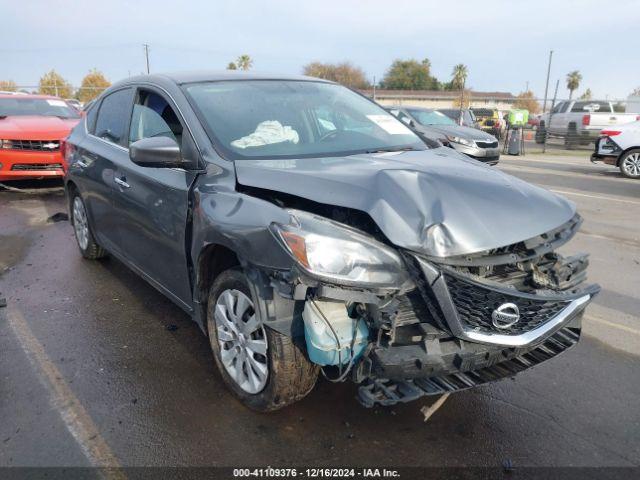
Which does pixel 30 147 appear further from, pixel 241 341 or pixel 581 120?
pixel 581 120

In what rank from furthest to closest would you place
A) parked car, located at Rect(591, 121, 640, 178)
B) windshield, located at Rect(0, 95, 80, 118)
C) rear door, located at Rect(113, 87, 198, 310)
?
1. parked car, located at Rect(591, 121, 640, 178)
2. windshield, located at Rect(0, 95, 80, 118)
3. rear door, located at Rect(113, 87, 198, 310)

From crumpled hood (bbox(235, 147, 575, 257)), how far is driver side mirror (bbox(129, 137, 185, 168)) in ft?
1.36

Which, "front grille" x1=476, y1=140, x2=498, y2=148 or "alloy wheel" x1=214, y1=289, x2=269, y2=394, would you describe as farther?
"front grille" x1=476, y1=140, x2=498, y2=148

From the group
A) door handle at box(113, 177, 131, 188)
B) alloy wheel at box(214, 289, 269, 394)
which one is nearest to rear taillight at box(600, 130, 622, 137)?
door handle at box(113, 177, 131, 188)

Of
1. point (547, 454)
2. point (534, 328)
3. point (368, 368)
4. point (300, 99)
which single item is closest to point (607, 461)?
point (547, 454)

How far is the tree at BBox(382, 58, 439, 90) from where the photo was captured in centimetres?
8038

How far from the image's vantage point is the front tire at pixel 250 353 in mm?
2605

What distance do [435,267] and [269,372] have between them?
0.99 meters

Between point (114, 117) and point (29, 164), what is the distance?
18.5 ft

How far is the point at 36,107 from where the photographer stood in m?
10.7

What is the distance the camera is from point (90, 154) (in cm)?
473

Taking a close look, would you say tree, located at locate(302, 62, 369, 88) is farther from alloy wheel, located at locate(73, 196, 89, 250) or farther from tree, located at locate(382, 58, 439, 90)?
alloy wheel, located at locate(73, 196, 89, 250)

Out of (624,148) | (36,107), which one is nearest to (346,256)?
(36,107)

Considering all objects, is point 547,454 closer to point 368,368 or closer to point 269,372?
point 368,368
